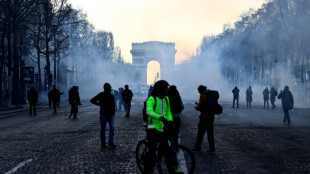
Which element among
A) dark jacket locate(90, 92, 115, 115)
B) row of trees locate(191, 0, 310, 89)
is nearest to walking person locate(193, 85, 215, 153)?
dark jacket locate(90, 92, 115, 115)

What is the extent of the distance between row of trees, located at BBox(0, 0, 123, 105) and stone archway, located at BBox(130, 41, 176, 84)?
236 inches

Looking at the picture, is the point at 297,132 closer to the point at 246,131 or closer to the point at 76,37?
the point at 246,131

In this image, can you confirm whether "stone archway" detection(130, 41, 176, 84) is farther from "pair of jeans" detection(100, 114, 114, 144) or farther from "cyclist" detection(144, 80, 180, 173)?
"cyclist" detection(144, 80, 180, 173)

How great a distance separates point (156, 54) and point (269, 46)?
198 feet

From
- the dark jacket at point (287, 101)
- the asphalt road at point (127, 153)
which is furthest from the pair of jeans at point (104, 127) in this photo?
the dark jacket at point (287, 101)

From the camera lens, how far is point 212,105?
37.1 ft

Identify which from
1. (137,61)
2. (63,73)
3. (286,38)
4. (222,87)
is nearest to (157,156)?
(286,38)

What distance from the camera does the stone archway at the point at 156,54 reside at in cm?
11675

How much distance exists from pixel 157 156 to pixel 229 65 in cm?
8610

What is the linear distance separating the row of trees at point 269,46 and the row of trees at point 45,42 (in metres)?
20.0

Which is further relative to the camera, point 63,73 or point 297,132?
point 63,73

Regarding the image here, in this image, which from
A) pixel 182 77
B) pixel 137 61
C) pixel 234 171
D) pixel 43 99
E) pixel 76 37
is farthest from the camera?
pixel 137 61

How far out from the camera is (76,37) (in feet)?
236

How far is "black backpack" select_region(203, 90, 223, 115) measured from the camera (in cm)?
1130
